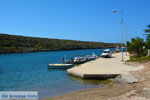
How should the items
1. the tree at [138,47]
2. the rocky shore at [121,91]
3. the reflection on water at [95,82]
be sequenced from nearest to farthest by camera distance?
the rocky shore at [121,91], the reflection on water at [95,82], the tree at [138,47]

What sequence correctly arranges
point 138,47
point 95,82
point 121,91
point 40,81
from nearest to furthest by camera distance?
point 121,91
point 95,82
point 40,81
point 138,47

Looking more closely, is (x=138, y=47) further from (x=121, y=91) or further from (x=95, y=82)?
(x=121, y=91)

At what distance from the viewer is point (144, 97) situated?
52.7 feet

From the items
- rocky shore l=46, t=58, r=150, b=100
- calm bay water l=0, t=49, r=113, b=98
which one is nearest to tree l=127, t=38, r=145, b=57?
calm bay water l=0, t=49, r=113, b=98

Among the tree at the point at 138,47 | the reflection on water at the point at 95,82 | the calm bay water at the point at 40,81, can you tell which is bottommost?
the calm bay water at the point at 40,81

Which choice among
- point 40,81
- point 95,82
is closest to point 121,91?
point 95,82

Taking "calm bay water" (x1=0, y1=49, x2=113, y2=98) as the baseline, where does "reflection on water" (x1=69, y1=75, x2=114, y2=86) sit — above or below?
above

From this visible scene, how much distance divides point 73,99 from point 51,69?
28.6 m

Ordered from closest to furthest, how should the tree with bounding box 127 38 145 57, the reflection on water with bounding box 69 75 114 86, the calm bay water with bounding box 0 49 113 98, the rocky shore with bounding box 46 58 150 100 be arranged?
the rocky shore with bounding box 46 58 150 100
the calm bay water with bounding box 0 49 113 98
the reflection on water with bounding box 69 75 114 86
the tree with bounding box 127 38 145 57

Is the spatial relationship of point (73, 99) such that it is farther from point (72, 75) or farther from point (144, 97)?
point (72, 75)

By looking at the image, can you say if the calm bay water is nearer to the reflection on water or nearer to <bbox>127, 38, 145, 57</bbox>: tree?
the reflection on water

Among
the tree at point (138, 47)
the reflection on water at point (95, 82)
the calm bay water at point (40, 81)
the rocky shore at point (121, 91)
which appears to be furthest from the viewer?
the tree at point (138, 47)

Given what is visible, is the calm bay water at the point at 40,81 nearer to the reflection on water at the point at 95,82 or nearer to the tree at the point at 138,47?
the reflection on water at the point at 95,82

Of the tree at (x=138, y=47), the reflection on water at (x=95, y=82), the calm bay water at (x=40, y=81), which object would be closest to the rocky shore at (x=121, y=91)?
the reflection on water at (x=95, y=82)
